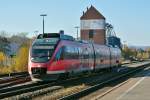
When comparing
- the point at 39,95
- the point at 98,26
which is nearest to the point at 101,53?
the point at 39,95

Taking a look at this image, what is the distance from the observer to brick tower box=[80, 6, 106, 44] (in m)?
128

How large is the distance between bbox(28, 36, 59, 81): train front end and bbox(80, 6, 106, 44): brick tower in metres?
99.1

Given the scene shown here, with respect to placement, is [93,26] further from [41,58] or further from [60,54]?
[41,58]

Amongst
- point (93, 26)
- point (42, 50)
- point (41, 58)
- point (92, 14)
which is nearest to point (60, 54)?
point (42, 50)

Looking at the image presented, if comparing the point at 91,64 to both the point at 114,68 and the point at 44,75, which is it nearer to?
the point at 44,75

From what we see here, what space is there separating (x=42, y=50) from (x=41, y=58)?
583mm

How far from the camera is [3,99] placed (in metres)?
18.7

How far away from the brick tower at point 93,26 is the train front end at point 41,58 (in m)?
99.1

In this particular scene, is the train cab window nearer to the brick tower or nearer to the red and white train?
the red and white train

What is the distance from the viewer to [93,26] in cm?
12900

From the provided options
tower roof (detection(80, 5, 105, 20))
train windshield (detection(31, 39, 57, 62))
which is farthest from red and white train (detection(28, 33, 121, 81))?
tower roof (detection(80, 5, 105, 20))

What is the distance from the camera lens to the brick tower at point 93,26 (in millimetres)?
128375

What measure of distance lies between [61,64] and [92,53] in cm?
1105

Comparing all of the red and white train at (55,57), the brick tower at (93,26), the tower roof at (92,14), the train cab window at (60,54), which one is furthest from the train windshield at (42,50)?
the tower roof at (92,14)
